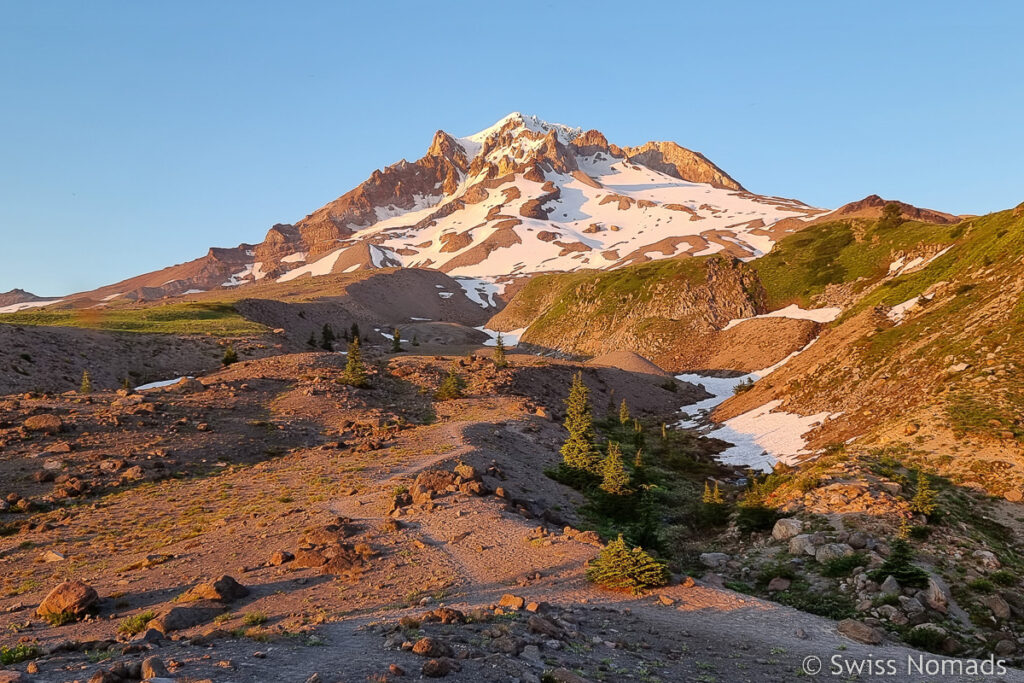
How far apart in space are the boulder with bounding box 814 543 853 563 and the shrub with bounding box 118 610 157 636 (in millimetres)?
18674

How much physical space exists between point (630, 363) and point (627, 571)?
58742 mm

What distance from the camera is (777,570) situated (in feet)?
60.3

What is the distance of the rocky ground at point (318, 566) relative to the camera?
33.4 feet

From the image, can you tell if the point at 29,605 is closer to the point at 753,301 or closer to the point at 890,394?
the point at 890,394

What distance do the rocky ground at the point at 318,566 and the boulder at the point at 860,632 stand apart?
0.17 feet

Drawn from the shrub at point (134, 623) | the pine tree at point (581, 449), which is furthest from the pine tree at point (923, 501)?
the shrub at point (134, 623)

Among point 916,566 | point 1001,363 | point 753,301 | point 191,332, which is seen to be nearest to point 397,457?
point 916,566

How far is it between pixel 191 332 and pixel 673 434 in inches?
2017

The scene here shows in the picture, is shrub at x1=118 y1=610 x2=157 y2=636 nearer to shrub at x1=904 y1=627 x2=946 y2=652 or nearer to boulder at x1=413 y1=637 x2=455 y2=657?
boulder at x1=413 y1=637 x2=455 y2=657

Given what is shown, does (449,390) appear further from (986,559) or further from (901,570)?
(986,559)

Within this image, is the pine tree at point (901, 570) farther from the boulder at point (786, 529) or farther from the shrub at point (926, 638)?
the boulder at point (786, 529)

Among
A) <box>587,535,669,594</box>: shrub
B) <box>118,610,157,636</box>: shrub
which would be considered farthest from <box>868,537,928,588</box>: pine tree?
<box>118,610,157,636</box>: shrub

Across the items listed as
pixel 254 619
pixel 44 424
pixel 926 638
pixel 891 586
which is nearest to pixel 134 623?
pixel 254 619

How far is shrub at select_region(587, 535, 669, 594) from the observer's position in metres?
15.5
